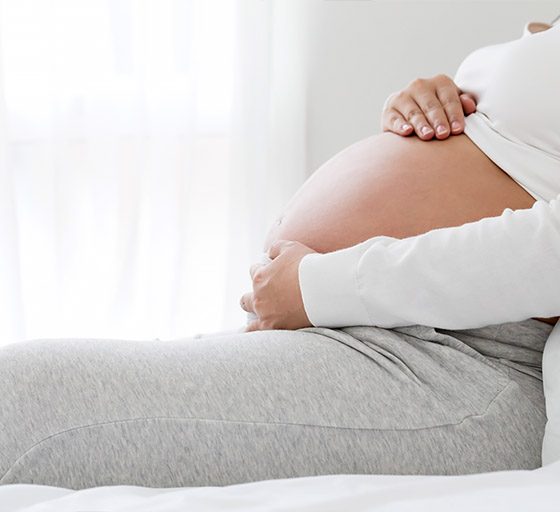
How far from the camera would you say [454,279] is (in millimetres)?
903

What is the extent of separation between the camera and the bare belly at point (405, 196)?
104 cm

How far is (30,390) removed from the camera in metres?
0.76

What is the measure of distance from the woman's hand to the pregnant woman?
0.29 ft

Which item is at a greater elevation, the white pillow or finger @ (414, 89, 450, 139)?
finger @ (414, 89, 450, 139)

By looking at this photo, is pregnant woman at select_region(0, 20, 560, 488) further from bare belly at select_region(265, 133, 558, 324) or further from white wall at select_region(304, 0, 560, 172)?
white wall at select_region(304, 0, 560, 172)

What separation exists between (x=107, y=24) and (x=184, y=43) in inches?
7.3

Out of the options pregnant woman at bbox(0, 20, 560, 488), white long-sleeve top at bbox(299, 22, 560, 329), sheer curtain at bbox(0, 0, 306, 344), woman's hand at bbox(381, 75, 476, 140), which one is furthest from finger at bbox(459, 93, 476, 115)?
sheer curtain at bbox(0, 0, 306, 344)

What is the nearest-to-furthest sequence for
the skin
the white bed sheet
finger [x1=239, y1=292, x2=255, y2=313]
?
1. the white bed sheet
2. the skin
3. finger [x1=239, y1=292, x2=255, y2=313]

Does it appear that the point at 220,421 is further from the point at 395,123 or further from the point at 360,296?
the point at 395,123

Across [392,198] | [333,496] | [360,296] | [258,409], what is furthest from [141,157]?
[333,496]

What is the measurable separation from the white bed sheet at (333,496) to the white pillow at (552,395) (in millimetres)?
146

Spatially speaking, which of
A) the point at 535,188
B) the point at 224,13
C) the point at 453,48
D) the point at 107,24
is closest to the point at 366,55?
the point at 453,48

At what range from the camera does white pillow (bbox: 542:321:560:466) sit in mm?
819

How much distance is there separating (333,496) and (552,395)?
1.06ft
